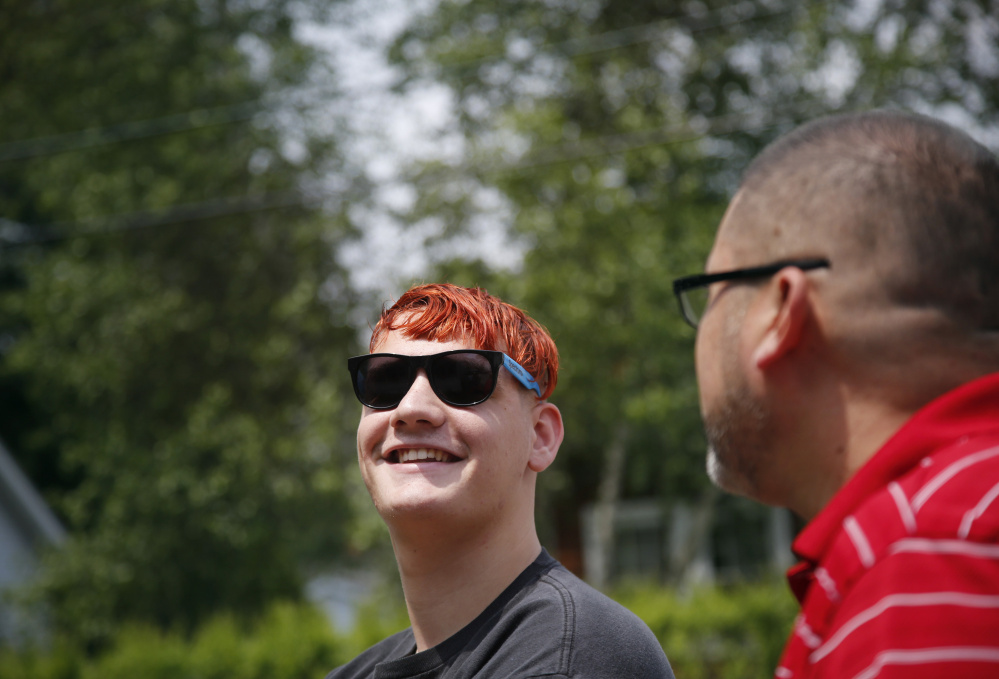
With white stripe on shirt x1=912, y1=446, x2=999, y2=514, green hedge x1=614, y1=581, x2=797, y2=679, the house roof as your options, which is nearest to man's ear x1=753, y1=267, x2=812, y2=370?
white stripe on shirt x1=912, y1=446, x2=999, y2=514

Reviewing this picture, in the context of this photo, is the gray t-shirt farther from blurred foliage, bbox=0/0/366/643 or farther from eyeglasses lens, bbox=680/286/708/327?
blurred foliage, bbox=0/0/366/643

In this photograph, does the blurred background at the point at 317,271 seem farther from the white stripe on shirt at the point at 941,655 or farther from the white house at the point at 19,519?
the white stripe on shirt at the point at 941,655

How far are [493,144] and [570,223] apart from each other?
1833 millimetres

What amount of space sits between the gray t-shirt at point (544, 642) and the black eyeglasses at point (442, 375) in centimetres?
41

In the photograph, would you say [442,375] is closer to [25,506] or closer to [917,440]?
[917,440]

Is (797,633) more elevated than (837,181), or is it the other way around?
(837,181)

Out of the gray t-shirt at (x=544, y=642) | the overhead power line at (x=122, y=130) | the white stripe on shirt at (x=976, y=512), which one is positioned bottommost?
the gray t-shirt at (x=544, y=642)

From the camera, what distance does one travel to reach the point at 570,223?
10.8m

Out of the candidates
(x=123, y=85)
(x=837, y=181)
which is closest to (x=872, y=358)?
(x=837, y=181)

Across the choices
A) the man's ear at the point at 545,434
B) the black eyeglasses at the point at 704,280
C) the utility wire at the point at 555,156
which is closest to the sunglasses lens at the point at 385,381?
A: the man's ear at the point at 545,434

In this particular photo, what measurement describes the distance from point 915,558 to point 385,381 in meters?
1.30

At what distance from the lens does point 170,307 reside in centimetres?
1434

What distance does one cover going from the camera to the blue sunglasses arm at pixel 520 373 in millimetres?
1996

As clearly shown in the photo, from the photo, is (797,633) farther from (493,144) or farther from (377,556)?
(377,556)
